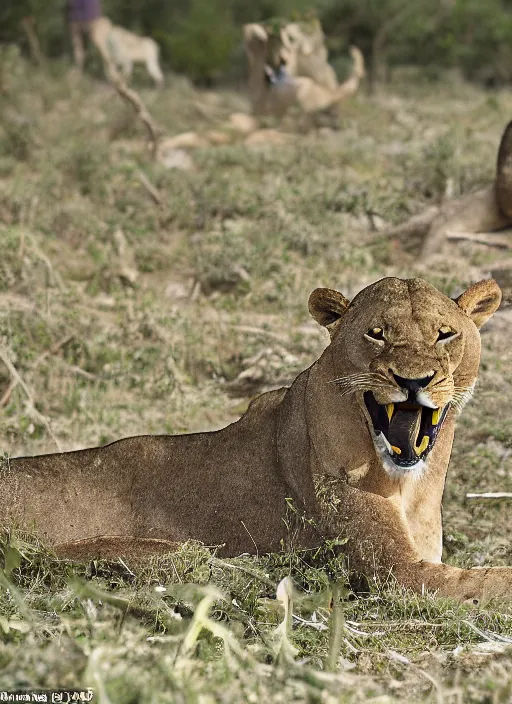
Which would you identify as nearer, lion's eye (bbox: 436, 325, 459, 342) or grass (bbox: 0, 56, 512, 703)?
grass (bbox: 0, 56, 512, 703)

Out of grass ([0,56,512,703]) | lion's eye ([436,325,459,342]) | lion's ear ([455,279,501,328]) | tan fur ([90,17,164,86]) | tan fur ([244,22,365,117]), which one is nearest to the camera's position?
grass ([0,56,512,703])

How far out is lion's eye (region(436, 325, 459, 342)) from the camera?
11.6 feet

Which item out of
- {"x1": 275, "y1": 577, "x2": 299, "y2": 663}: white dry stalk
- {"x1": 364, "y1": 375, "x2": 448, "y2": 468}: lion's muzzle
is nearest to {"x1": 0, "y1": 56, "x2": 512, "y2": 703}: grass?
{"x1": 275, "y1": 577, "x2": 299, "y2": 663}: white dry stalk

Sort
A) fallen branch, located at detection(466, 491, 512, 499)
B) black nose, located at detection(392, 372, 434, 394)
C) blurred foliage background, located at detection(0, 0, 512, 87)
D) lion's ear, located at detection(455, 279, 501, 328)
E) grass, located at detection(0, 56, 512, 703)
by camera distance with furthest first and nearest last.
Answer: blurred foliage background, located at detection(0, 0, 512, 87)
fallen branch, located at detection(466, 491, 512, 499)
lion's ear, located at detection(455, 279, 501, 328)
black nose, located at detection(392, 372, 434, 394)
grass, located at detection(0, 56, 512, 703)

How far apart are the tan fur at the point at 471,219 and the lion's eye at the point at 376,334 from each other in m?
5.24

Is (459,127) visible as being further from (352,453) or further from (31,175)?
(352,453)

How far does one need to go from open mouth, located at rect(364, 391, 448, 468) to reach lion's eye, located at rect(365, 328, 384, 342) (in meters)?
0.18

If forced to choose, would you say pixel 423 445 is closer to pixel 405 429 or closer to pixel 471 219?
pixel 405 429

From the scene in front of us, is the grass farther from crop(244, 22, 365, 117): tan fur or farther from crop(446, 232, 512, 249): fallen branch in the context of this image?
crop(244, 22, 365, 117): tan fur

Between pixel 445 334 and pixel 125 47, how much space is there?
17.0m

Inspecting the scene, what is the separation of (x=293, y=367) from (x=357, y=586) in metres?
2.83

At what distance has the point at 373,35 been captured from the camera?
67.7 feet

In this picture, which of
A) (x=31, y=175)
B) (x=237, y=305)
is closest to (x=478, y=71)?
(x=31, y=175)

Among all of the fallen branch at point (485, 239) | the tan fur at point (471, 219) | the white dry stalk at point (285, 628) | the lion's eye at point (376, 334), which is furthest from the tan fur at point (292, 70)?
the white dry stalk at point (285, 628)
